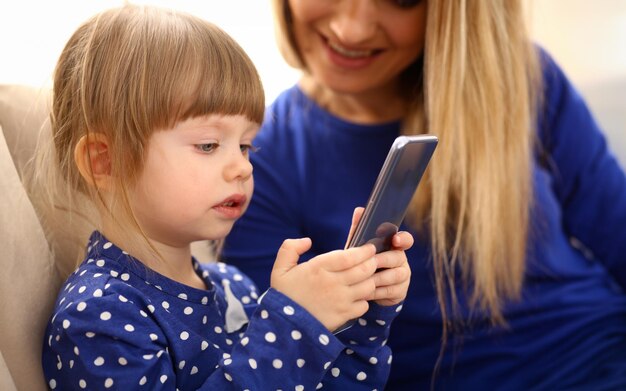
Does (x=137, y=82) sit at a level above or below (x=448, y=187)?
above

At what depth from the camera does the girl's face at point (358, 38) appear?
3.84 ft

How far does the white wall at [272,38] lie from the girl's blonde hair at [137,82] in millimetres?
328

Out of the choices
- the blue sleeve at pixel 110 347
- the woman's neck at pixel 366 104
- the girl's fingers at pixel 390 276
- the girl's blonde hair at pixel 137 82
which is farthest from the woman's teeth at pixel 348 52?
the blue sleeve at pixel 110 347

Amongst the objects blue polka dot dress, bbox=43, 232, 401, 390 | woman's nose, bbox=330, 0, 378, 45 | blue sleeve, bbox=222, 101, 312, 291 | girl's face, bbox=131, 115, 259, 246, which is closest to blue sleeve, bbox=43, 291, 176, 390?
blue polka dot dress, bbox=43, 232, 401, 390

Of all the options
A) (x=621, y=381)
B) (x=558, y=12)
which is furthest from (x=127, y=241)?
(x=558, y=12)

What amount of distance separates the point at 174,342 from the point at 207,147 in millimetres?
211

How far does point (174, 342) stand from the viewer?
33.8 inches

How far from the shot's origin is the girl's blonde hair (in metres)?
0.85

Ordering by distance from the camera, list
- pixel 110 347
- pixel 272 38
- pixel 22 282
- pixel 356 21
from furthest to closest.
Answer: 1. pixel 272 38
2. pixel 356 21
3. pixel 22 282
4. pixel 110 347

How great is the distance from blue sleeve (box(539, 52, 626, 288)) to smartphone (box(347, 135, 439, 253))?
647mm

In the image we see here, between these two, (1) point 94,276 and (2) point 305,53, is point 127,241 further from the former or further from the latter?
(2) point 305,53

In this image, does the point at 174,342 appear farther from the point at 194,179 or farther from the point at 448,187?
the point at 448,187

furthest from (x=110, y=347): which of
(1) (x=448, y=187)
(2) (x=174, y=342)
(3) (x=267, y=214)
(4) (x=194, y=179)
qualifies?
(1) (x=448, y=187)

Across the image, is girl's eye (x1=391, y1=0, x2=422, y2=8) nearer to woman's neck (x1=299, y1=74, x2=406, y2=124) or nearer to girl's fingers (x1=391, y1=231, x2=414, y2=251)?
woman's neck (x1=299, y1=74, x2=406, y2=124)
